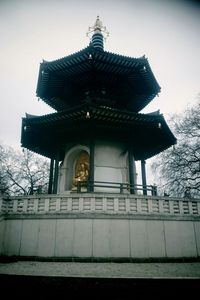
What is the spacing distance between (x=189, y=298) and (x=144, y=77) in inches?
426

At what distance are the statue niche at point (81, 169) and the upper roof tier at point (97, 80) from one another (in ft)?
9.47

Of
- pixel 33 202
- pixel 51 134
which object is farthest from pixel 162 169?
pixel 33 202

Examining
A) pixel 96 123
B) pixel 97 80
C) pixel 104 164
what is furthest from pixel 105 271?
pixel 97 80

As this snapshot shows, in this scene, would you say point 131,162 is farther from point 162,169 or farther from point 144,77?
point 162,169

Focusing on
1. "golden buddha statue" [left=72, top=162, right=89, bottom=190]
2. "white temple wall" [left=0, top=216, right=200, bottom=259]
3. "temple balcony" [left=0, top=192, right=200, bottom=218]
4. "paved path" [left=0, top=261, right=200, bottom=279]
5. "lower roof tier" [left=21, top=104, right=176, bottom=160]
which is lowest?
"paved path" [left=0, top=261, right=200, bottom=279]

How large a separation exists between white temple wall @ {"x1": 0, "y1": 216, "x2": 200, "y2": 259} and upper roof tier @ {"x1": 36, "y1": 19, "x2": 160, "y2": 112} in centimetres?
552

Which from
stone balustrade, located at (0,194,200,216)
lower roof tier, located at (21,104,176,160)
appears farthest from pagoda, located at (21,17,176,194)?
stone balustrade, located at (0,194,200,216)

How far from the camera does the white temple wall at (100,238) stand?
7652 millimetres

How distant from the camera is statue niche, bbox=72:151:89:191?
11.5 m

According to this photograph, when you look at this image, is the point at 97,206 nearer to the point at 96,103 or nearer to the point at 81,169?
the point at 81,169

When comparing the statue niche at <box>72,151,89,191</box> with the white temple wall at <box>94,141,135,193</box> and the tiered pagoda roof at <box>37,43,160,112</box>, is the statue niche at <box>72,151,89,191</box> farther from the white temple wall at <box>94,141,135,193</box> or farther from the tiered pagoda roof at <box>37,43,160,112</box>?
the tiered pagoda roof at <box>37,43,160,112</box>

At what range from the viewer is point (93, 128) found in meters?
10.8

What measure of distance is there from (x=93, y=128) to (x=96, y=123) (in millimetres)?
384

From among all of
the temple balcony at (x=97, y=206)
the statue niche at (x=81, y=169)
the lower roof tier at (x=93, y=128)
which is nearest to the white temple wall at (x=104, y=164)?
the statue niche at (x=81, y=169)
